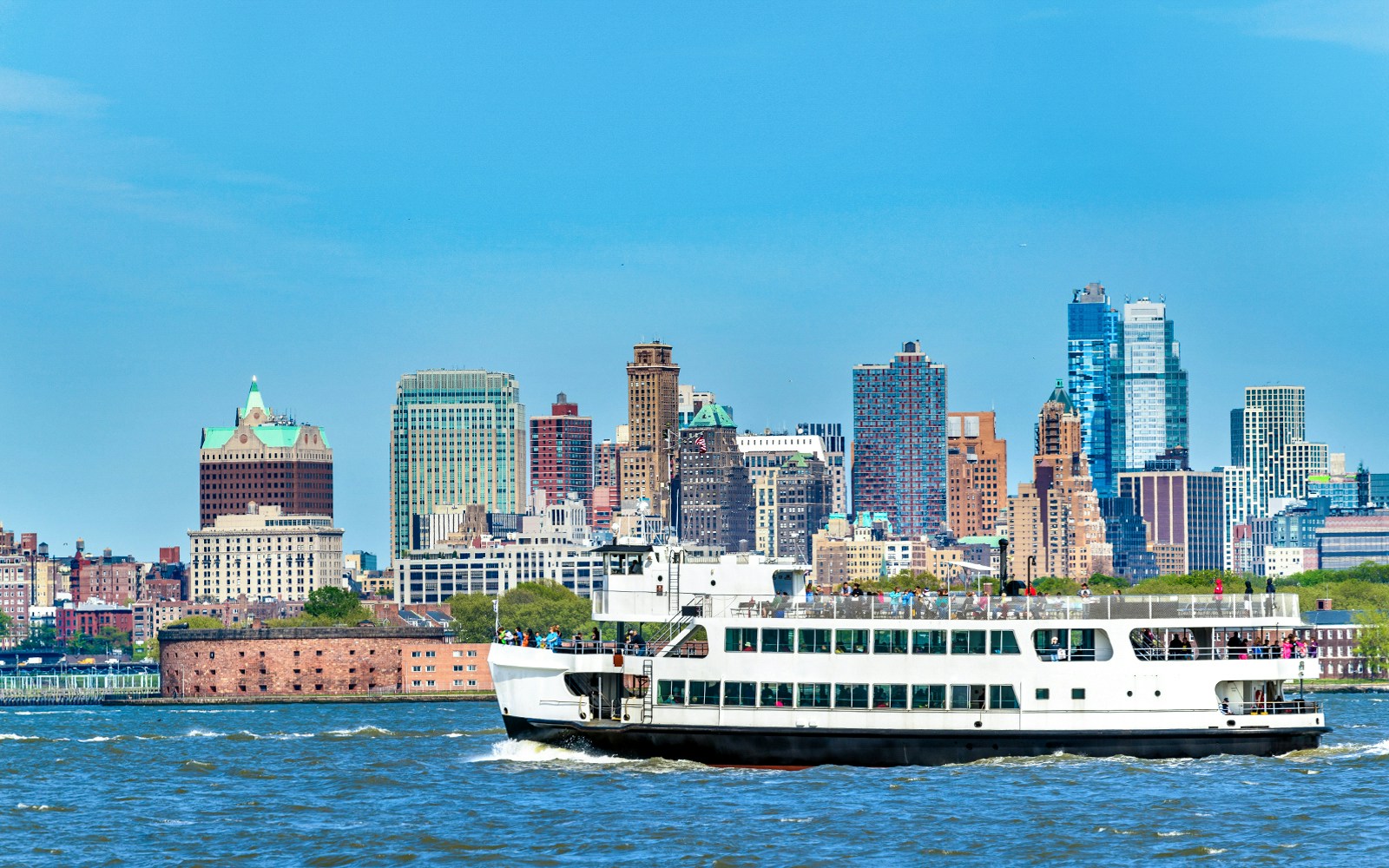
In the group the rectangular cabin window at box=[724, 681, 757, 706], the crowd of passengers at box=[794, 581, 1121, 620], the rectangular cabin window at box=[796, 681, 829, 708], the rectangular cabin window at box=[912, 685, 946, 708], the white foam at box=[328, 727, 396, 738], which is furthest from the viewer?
the white foam at box=[328, 727, 396, 738]

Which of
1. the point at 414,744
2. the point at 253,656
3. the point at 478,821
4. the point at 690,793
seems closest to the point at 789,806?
the point at 690,793

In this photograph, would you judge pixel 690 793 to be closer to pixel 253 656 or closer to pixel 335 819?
pixel 335 819

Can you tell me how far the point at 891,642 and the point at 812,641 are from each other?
2.33 m

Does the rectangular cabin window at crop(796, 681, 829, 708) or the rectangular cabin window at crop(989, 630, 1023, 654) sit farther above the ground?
the rectangular cabin window at crop(989, 630, 1023, 654)

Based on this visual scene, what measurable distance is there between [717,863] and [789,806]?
767 cm

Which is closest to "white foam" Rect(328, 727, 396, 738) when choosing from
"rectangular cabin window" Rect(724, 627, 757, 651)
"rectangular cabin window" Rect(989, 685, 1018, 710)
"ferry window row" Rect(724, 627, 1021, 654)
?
"rectangular cabin window" Rect(724, 627, 757, 651)

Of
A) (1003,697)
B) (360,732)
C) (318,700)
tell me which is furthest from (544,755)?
(318,700)

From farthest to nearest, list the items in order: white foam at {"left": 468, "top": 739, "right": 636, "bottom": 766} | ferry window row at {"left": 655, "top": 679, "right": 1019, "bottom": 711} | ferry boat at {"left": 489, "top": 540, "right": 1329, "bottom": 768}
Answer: white foam at {"left": 468, "top": 739, "right": 636, "bottom": 766}
ferry window row at {"left": 655, "top": 679, "right": 1019, "bottom": 711}
ferry boat at {"left": 489, "top": 540, "right": 1329, "bottom": 768}

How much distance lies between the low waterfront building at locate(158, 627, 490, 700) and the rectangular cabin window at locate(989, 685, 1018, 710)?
120615 mm

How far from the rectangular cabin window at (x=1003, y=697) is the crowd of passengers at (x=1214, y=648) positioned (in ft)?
12.8

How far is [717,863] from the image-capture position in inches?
2265

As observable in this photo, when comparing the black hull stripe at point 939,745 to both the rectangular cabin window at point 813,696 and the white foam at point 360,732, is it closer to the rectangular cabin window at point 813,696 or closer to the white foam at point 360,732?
the rectangular cabin window at point 813,696

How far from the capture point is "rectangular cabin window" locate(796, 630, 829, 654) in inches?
2899

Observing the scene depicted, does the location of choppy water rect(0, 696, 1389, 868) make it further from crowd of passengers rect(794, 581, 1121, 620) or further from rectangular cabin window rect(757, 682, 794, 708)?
crowd of passengers rect(794, 581, 1121, 620)
